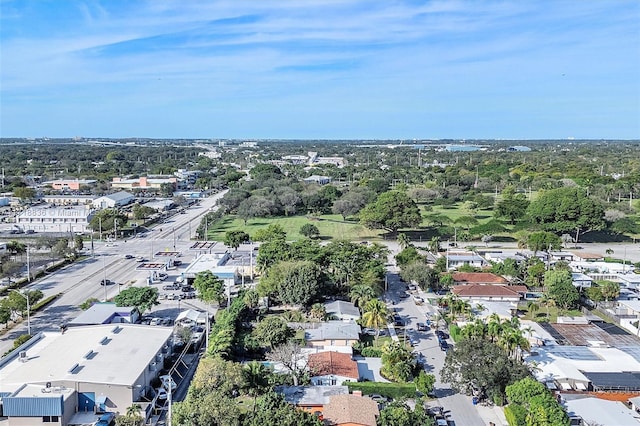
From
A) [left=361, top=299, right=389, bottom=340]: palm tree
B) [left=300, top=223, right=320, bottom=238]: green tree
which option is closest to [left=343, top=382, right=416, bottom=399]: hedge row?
[left=361, top=299, right=389, bottom=340]: palm tree

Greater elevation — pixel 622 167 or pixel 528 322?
pixel 622 167

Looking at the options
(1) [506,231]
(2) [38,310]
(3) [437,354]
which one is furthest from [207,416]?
(1) [506,231]

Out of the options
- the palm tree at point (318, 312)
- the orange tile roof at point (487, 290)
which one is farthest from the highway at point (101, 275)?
the orange tile roof at point (487, 290)

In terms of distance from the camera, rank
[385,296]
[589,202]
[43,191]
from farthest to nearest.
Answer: [43,191] → [589,202] → [385,296]

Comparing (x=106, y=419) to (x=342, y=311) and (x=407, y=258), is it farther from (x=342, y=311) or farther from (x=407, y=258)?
(x=407, y=258)

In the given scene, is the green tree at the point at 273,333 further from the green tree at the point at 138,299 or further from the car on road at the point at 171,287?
the car on road at the point at 171,287

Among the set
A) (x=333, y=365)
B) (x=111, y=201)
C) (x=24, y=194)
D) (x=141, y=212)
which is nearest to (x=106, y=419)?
(x=333, y=365)

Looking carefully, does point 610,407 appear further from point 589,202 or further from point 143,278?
point 589,202
